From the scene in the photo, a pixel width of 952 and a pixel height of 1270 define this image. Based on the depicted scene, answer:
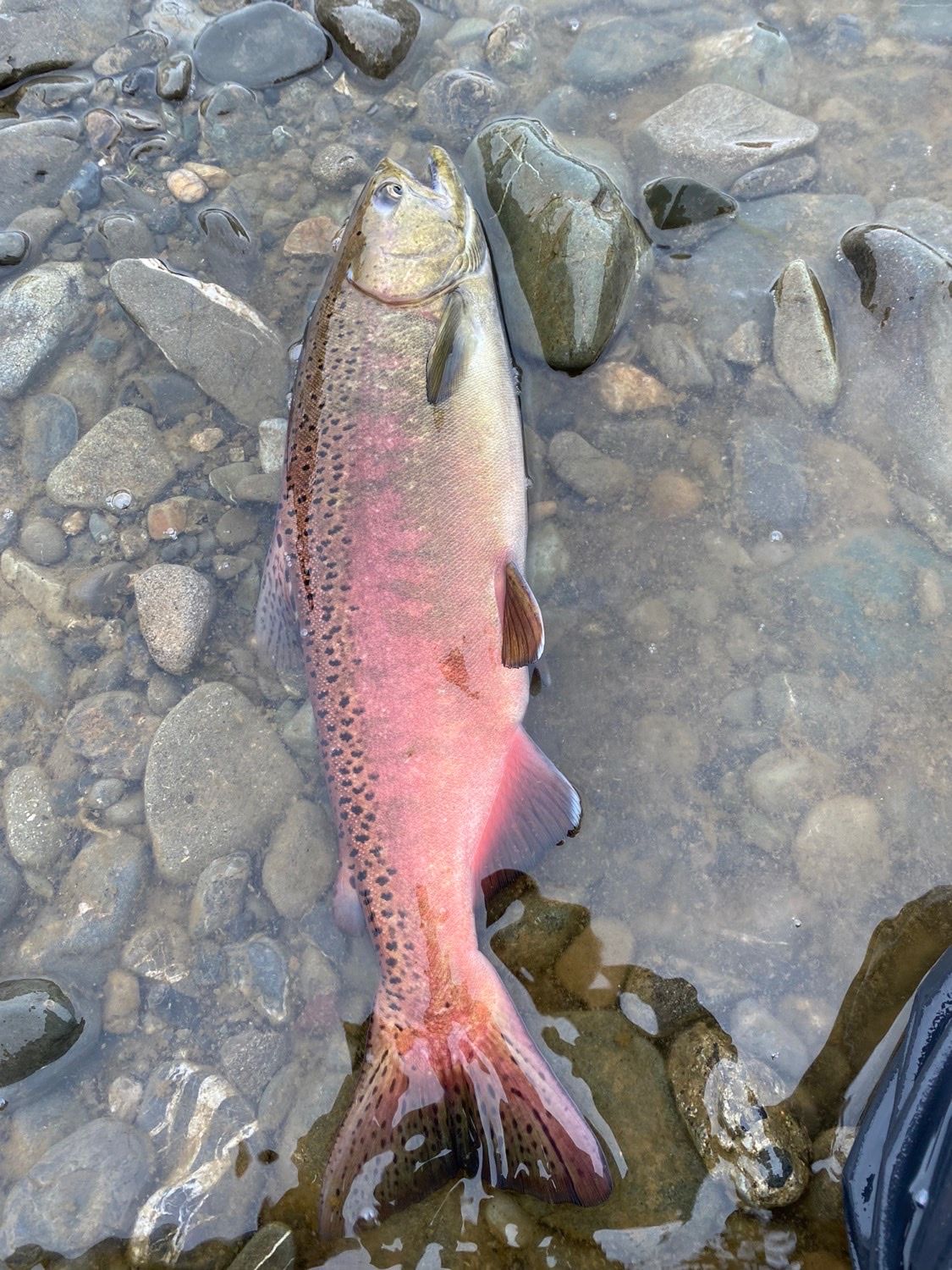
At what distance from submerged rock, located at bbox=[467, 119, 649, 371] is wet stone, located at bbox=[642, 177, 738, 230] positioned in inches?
6.9

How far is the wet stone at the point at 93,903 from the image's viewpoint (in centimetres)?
285

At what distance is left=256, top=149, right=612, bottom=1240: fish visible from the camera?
7.90 feet

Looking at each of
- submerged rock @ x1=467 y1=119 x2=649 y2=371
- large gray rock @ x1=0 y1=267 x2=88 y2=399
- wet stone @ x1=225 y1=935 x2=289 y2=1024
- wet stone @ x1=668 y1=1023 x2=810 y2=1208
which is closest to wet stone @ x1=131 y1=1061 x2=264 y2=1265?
wet stone @ x1=225 y1=935 x2=289 y2=1024

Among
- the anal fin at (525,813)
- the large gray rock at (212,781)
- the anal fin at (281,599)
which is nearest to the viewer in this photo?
the anal fin at (525,813)

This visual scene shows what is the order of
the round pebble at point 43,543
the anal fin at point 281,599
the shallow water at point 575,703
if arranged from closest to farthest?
the shallow water at point 575,703, the anal fin at point 281,599, the round pebble at point 43,543

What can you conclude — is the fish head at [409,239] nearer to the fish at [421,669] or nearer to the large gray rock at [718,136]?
the fish at [421,669]

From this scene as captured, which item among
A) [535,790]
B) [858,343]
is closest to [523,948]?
[535,790]

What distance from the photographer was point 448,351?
2934 millimetres

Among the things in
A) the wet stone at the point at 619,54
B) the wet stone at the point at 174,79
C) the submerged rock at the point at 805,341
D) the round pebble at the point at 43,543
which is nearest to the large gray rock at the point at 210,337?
the round pebble at the point at 43,543

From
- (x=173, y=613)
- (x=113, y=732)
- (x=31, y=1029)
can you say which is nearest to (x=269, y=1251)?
(x=31, y=1029)

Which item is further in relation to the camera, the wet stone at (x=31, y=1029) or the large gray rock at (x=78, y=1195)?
the wet stone at (x=31, y=1029)

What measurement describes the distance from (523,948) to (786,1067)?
2.94 feet

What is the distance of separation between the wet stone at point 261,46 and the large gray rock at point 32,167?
31.7 inches

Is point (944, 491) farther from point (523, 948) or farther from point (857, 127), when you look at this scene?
point (523, 948)
